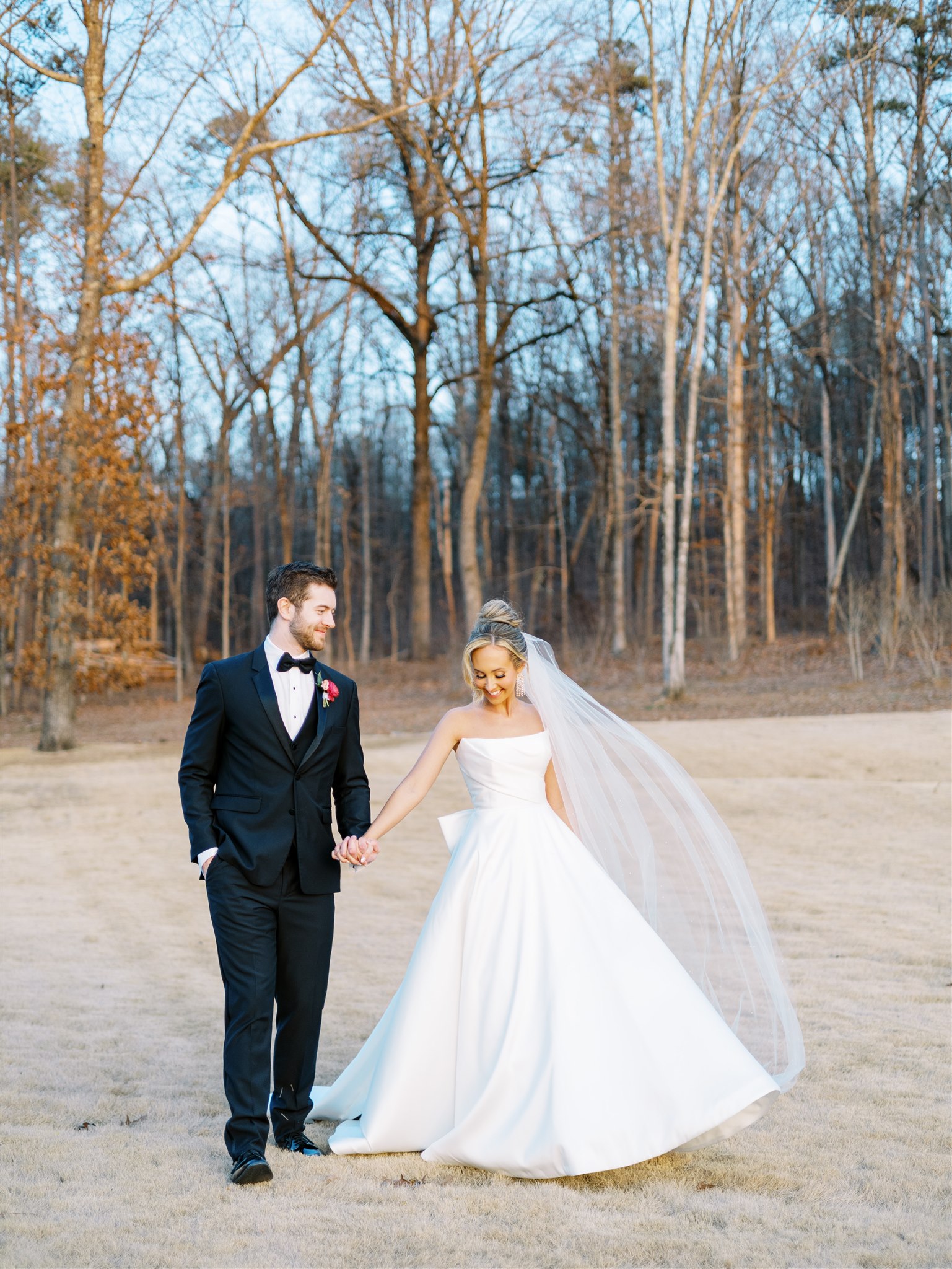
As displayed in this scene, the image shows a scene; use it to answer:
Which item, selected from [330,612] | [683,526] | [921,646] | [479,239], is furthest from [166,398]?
[330,612]

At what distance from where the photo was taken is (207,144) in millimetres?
22344

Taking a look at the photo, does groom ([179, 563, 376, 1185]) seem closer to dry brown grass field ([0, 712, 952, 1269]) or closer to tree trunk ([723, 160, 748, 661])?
dry brown grass field ([0, 712, 952, 1269])

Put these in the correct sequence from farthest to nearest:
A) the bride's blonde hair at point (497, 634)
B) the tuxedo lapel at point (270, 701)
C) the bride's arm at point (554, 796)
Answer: the bride's arm at point (554, 796) → the bride's blonde hair at point (497, 634) → the tuxedo lapel at point (270, 701)

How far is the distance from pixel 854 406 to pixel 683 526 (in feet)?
80.7

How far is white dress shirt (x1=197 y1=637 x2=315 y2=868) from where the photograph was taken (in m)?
4.15

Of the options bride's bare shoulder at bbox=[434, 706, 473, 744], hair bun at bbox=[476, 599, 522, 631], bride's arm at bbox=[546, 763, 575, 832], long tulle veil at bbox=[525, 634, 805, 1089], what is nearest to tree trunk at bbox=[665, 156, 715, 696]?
long tulle veil at bbox=[525, 634, 805, 1089]

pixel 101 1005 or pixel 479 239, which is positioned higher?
pixel 479 239

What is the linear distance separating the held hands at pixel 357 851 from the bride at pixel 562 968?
15mm

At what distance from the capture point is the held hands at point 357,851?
4.04m

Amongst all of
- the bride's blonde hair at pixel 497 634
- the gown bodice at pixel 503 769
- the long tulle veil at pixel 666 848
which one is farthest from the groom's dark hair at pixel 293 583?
the long tulle veil at pixel 666 848

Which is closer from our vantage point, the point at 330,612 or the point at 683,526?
the point at 330,612

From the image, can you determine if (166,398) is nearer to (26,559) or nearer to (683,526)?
(26,559)

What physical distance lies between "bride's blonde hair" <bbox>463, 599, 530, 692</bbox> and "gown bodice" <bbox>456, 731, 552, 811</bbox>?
0.23 meters

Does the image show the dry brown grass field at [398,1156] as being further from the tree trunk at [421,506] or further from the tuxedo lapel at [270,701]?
the tree trunk at [421,506]
